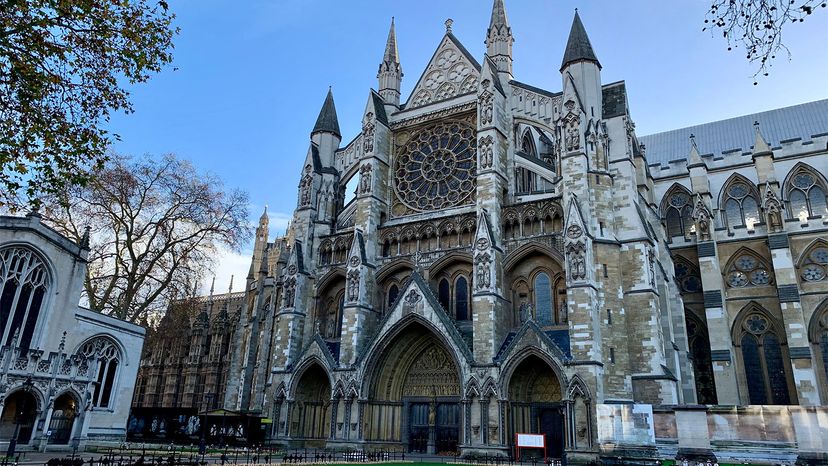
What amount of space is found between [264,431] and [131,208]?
1217 centimetres

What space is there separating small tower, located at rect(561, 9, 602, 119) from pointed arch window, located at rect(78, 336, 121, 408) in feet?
74.4

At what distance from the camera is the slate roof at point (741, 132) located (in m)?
35.1

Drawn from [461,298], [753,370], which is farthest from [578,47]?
[753,370]

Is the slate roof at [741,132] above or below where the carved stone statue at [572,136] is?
above

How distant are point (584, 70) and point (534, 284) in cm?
1000

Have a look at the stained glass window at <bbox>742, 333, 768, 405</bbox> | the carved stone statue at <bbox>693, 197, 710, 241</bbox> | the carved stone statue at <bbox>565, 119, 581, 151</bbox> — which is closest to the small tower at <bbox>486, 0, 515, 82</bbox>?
the carved stone statue at <bbox>565, 119, 581, 151</bbox>

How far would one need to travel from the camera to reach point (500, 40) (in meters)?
30.9

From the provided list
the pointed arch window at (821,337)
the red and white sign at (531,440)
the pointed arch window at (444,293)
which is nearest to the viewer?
the red and white sign at (531,440)

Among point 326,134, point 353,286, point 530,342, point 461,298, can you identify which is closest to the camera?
point 530,342

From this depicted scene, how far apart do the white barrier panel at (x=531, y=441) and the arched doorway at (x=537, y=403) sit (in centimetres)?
185

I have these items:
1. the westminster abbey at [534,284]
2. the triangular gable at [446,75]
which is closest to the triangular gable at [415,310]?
the westminster abbey at [534,284]

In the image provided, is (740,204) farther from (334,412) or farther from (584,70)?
(334,412)

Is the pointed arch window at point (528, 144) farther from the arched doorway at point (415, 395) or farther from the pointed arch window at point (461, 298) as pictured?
the arched doorway at point (415, 395)

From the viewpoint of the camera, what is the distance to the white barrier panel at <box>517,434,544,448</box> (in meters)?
19.5
